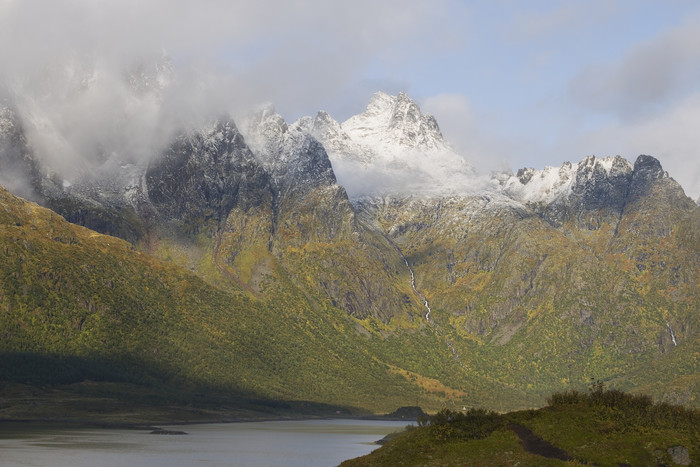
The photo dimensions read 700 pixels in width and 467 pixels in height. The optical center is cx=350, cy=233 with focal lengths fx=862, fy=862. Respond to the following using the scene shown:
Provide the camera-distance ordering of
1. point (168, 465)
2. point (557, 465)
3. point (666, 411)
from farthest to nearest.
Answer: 1. point (168, 465)
2. point (666, 411)
3. point (557, 465)

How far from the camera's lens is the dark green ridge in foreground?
10788cm

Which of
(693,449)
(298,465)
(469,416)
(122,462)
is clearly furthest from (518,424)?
(122,462)

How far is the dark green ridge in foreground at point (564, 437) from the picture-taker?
107875 mm

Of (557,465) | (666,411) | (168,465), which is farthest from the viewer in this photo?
(168,465)

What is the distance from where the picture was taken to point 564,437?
11369 centimetres

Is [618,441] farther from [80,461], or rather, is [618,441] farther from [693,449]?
[80,461]

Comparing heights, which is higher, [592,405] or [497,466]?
[592,405]

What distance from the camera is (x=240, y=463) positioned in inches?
7613

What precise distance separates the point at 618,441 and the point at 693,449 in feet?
29.4

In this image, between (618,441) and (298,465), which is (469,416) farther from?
(298,465)

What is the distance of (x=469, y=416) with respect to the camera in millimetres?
126688

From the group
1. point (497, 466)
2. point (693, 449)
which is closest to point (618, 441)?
point (693, 449)

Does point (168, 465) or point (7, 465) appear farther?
point (168, 465)

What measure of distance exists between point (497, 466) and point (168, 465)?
3889 inches
